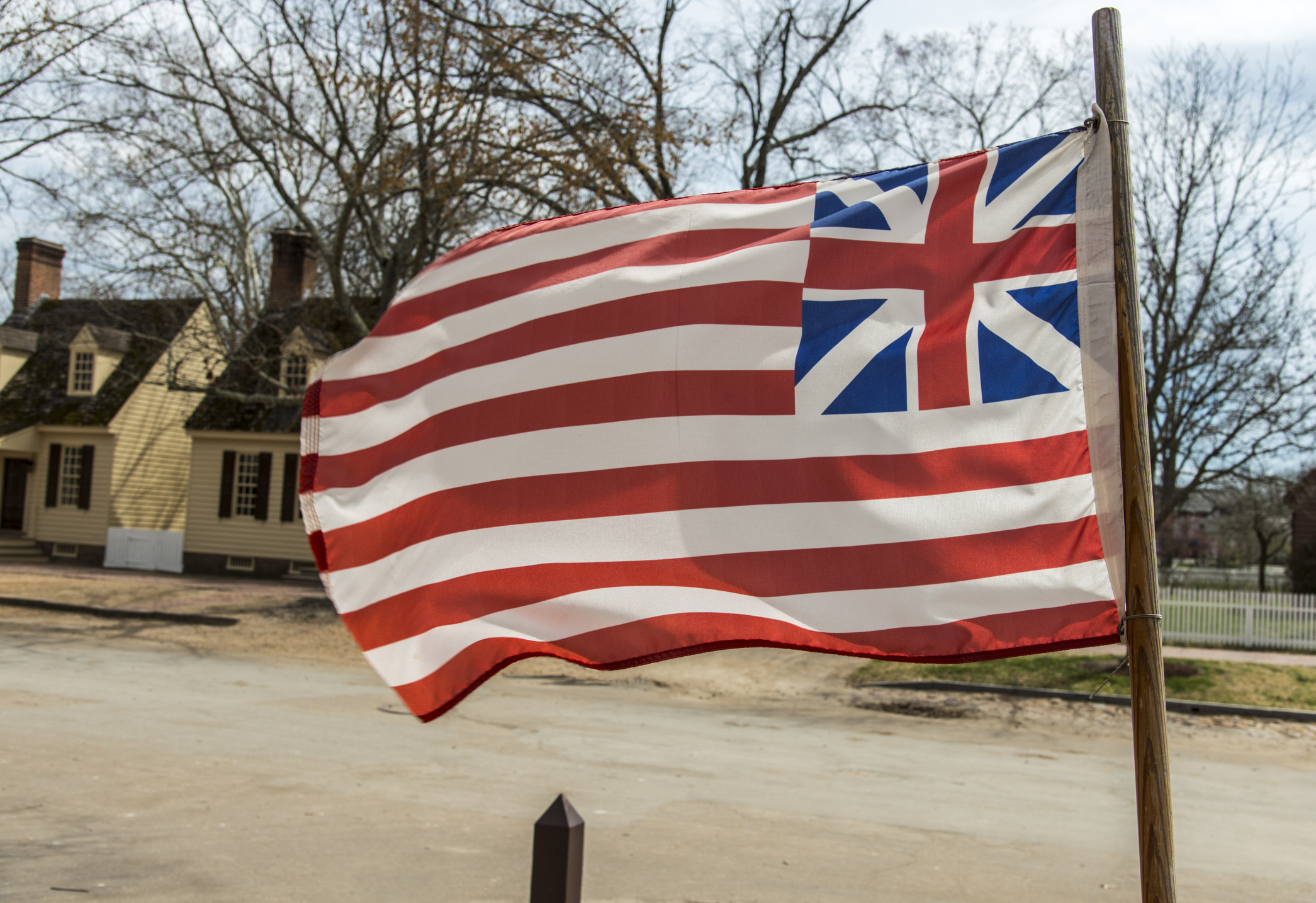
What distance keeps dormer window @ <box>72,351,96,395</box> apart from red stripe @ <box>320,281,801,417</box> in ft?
108

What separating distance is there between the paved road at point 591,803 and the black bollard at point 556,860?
9.96 feet

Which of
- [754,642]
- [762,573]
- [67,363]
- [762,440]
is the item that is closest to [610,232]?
[762,440]

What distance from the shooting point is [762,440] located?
132 inches

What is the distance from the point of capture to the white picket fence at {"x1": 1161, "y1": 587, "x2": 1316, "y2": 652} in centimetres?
1994

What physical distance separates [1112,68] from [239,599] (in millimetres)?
23079

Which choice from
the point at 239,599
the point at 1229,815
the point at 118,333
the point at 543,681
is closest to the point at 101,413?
the point at 118,333

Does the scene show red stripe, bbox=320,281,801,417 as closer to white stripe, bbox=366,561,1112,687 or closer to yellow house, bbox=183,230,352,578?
white stripe, bbox=366,561,1112,687

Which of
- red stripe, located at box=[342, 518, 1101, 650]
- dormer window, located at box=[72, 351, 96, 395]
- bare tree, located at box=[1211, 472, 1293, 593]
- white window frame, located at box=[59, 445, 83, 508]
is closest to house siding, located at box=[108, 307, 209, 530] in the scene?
white window frame, located at box=[59, 445, 83, 508]

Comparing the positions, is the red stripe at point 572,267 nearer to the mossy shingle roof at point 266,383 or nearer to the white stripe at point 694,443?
the white stripe at point 694,443

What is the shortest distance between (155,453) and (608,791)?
96.7 ft

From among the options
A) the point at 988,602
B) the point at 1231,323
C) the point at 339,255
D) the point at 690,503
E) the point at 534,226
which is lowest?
the point at 988,602

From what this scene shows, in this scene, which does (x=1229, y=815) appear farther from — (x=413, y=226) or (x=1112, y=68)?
(x=413, y=226)

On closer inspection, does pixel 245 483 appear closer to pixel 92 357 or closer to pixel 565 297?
pixel 92 357

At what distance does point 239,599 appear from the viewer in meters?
23.0
